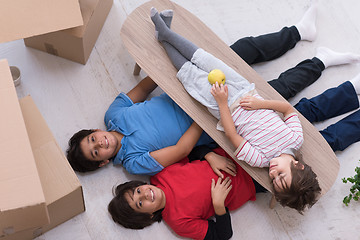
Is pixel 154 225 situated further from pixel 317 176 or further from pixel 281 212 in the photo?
pixel 317 176

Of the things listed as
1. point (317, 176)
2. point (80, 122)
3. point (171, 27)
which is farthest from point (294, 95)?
point (80, 122)

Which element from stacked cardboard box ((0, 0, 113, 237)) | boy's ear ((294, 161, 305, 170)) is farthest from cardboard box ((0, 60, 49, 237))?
boy's ear ((294, 161, 305, 170))

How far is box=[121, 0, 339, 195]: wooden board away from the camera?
1.49 m

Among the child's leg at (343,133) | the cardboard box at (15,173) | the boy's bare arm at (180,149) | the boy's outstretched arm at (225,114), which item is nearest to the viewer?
the cardboard box at (15,173)

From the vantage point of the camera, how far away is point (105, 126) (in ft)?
5.59

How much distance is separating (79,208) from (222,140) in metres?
0.59

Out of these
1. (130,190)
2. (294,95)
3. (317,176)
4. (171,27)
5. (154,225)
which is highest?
(171,27)

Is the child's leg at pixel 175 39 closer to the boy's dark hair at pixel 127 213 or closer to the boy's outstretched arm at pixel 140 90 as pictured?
the boy's outstretched arm at pixel 140 90

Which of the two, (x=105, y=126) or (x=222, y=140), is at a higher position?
(x=222, y=140)

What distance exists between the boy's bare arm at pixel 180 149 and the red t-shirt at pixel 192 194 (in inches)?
1.6

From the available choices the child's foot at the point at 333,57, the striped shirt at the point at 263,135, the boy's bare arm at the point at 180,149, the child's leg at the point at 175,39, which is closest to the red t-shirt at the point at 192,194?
the boy's bare arm at the point at 180,149

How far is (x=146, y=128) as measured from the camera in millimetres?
1566

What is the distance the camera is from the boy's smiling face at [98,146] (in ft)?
4.92

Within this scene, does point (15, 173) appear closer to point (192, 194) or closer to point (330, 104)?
point (192, 194)
